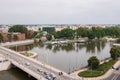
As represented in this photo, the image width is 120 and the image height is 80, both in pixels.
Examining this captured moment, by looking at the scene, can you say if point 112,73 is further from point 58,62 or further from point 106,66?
point 58,62

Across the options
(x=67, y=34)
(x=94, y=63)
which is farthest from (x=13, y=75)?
(x=67, y=34)

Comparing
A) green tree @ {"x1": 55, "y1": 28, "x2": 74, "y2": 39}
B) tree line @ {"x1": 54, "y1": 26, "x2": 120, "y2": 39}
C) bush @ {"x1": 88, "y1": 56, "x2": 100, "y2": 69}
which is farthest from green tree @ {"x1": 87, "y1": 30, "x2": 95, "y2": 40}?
bush @ {"x1": 88, "y1": 56, "x2": 100, "y2": 69}

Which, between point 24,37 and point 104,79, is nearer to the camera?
point 104,79

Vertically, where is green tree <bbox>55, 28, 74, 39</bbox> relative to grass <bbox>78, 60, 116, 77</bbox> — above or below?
above

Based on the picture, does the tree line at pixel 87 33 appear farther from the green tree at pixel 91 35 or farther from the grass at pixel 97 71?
the grass at pixel 97 71

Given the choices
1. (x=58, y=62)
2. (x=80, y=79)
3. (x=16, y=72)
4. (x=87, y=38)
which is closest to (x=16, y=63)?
(x=16, y=72)

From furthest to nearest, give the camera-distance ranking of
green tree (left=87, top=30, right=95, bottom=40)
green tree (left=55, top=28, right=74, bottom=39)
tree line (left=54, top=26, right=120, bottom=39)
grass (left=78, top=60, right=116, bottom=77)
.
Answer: green tree (left=55, top=28, right=74, bottom=39)
tree line (left=54, top=26, right=120, bottom=39)
green tree (left=87, top=30, right=95, bottom=40)
grass (left=78, top=60, right=116, bottom=77)

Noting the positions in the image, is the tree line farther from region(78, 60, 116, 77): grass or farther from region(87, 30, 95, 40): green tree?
region(78, 60, 116, 77): grass

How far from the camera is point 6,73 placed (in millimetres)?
34281

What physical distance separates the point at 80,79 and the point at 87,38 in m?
58.9

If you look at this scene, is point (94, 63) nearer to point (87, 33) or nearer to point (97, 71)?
point (97, 71)

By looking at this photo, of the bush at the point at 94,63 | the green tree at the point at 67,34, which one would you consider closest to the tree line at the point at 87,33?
the green tree at the point at 67,34

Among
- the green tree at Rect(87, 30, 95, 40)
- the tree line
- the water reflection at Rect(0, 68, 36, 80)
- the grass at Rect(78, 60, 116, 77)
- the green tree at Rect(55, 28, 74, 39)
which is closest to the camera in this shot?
the grass at Rect(78, 60, 116, 77)

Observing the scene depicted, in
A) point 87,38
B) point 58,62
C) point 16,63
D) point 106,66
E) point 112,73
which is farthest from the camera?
point 87,38
